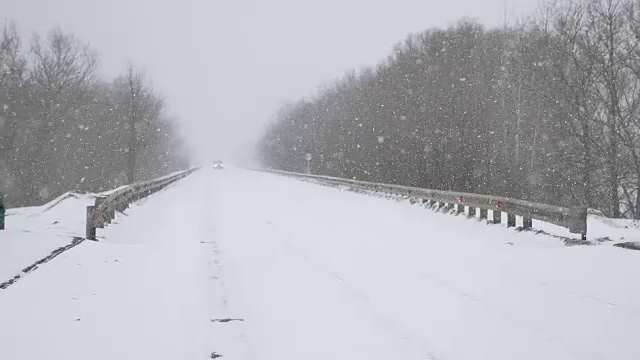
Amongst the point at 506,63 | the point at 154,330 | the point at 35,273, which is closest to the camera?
the point at 154,330

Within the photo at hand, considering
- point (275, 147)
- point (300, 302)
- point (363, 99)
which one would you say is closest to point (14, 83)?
point (363, 99)

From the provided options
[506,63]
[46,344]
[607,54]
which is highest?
[506,63]

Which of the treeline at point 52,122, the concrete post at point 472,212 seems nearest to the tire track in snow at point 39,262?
the concrete post at point 472,212

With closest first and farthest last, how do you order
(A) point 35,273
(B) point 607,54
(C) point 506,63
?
1. (A) point 35,273
2. (B) point 607,54
3. (C) point 506,63

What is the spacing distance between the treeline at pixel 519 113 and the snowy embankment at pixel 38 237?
63.6 ft

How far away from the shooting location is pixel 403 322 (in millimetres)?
6035

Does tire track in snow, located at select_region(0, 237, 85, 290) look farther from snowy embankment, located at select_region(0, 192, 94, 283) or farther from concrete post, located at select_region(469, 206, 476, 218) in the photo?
concrete post, located at select_region(469, 206, 476, 218)

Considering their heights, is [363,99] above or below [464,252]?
above

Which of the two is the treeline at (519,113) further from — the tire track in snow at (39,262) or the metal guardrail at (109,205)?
the tire track in snow at (39,262)

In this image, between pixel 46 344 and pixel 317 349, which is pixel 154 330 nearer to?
pixel 46 344

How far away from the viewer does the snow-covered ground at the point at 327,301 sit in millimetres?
5254

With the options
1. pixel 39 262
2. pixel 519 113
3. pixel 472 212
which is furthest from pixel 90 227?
pixel 519 113

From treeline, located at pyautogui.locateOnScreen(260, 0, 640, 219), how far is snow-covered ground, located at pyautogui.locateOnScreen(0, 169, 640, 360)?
13.9 m

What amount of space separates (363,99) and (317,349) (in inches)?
2045
